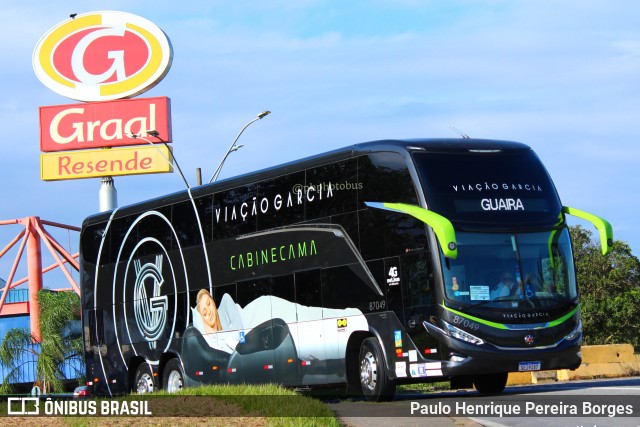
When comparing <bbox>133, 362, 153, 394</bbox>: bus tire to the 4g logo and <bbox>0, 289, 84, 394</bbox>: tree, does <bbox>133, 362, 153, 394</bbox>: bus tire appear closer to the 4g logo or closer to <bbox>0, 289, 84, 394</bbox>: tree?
the 4g logo

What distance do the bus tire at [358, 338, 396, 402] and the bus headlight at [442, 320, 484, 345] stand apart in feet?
5.15

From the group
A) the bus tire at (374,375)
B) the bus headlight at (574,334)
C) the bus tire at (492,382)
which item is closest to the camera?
the bus headlight at (574,334)

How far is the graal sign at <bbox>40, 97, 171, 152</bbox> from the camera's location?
5256 centimetres

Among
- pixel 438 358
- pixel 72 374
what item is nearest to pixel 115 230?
pixel 438 358

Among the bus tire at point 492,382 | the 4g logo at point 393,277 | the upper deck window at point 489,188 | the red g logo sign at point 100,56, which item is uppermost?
the red g logo sign at point 100,56

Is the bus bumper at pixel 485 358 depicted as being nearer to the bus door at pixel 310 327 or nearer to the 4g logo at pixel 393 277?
the 4g logo at pixel 393 277

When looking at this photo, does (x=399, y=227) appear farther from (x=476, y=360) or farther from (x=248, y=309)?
(x=248, y=309)

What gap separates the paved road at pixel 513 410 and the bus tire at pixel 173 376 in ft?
18.1

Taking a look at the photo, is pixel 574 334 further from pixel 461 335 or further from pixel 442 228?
pixel 442 228

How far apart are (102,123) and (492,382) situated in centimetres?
3516

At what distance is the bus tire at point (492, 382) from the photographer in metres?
20.9

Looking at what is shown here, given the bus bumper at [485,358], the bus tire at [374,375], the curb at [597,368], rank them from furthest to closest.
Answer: the curb at [597,368], the bus tire at [374,375], the bus bumper at [485,358]

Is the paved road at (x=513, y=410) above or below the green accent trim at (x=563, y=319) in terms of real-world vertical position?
below

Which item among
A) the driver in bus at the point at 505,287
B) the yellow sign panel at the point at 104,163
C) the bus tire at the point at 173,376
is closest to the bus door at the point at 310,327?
the driver in bus at the point at 505,287
